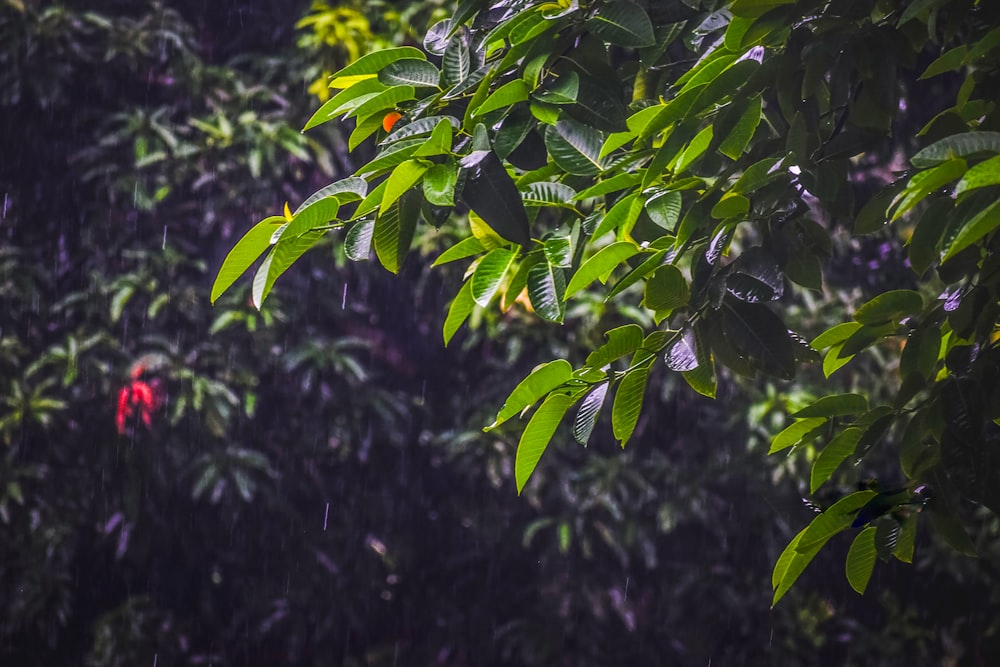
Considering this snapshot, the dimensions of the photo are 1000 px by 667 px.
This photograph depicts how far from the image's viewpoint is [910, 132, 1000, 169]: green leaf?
0.81 meters

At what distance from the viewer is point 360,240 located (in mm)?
1033

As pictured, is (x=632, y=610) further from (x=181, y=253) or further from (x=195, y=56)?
(x=195, y=56)

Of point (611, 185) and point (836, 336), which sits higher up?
point (611, 185)

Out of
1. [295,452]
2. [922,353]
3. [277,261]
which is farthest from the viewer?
[295,452]

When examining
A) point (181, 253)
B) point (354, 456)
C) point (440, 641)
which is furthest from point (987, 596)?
point (181, 253)

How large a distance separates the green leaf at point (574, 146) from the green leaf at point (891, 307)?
1.18ft

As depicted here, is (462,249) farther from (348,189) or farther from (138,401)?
(138,401)

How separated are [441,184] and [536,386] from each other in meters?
0.23

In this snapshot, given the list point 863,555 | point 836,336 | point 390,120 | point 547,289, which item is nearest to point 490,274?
point 547,289

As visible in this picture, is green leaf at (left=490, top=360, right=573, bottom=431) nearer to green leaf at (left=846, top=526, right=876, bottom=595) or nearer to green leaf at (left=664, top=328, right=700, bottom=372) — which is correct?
green leaf at (left=664, top=328, right=700, bottom=372)

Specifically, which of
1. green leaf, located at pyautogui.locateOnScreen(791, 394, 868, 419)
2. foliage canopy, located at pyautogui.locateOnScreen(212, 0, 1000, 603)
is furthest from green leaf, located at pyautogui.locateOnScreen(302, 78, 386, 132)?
green leaf, located at pyautogui.locateOnScreen(791, 394, 868, 419)

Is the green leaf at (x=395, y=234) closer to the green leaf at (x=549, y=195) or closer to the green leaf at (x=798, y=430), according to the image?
the green leaf at (x=549, y=195)

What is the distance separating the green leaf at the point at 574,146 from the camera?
1073mm

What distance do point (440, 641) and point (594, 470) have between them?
0.88m
